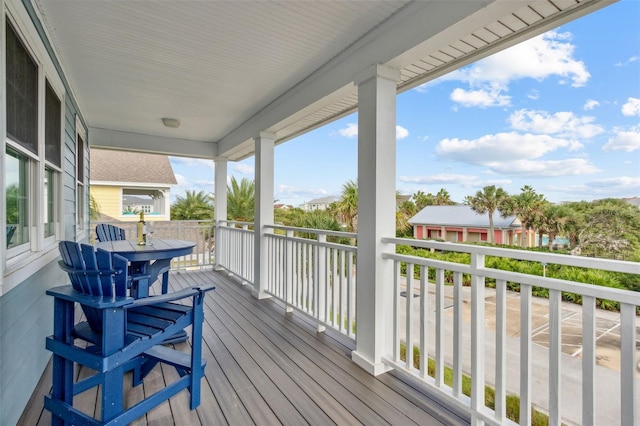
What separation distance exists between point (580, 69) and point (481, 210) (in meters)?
6.35

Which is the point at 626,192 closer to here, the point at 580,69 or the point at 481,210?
the point at 481,210

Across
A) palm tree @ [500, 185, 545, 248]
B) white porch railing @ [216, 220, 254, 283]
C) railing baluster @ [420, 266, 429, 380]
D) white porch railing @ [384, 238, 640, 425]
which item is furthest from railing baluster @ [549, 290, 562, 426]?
palm tree @ [500, 185, 545, 248]

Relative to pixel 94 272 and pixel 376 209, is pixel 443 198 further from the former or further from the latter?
pixel 94 272

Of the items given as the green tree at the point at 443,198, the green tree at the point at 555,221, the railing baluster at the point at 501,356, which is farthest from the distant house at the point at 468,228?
the railing baluster at the point at 501,356

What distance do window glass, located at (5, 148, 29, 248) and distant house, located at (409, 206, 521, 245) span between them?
19.2 ft

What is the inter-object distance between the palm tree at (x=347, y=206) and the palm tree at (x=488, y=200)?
3730 millimetres

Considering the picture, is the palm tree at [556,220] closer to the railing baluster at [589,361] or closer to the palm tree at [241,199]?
the railing baluster at [589,361]

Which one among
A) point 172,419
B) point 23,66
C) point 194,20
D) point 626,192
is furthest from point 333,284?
point 626,192

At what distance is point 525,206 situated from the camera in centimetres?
734

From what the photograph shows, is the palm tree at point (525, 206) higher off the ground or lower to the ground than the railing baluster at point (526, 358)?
higher

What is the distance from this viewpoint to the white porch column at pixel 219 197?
6.11 meters

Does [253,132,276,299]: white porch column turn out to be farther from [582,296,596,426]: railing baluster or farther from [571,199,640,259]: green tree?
[571,199,640,259]: green tree

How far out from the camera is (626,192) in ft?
17.7

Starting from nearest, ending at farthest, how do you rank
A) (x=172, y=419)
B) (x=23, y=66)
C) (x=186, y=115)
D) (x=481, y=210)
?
(x=172, y=419), (x=23, y=66), (x=186, y=115), (x=481, y=210)
